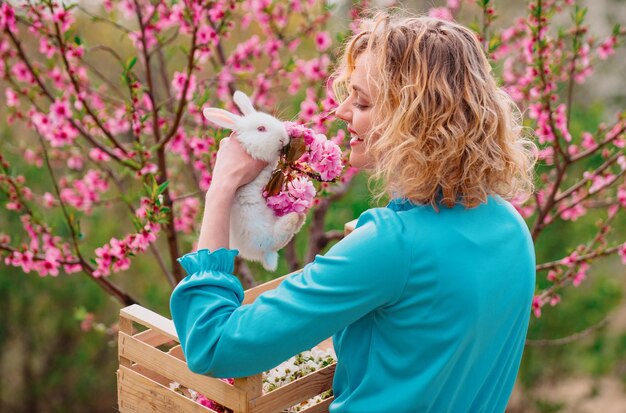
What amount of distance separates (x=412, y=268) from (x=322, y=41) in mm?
2143

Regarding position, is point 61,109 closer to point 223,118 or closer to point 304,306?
point 223,118

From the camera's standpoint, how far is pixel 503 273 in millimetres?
1212

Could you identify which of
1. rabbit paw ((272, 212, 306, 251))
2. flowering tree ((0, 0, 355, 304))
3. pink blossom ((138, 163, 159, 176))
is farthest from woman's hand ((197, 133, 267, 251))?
pink blossom ((138, 163, 159, 176))

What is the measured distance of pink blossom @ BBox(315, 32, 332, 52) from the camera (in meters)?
3.11

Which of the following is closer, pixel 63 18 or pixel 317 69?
pixel 63 18

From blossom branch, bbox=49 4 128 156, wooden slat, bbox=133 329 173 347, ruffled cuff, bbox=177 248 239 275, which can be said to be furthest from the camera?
blossom branch, bbox=49 4 128 156

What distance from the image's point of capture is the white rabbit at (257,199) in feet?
4.58

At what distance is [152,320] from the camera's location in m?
1.46

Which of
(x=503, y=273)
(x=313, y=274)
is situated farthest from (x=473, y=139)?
(x=313, y=274)

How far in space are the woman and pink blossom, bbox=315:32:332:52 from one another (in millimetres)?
1845

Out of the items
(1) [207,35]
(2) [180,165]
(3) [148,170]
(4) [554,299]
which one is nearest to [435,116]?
(3) [148,170]

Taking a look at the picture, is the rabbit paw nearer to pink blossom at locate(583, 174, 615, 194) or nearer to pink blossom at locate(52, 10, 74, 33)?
pink blossom at locate(52, 10, 74, 33)

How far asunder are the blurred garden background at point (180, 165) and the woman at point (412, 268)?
535 mm

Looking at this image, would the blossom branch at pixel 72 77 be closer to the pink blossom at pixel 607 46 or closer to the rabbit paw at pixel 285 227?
the rabbit paw at pixel 285 227
